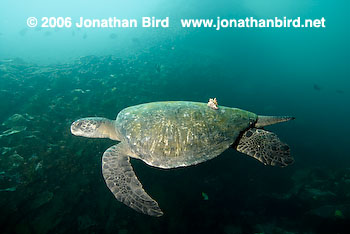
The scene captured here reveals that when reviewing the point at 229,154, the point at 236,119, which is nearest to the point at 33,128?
the point at 236,119

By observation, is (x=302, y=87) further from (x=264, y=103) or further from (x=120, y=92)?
(x=120, y=92)

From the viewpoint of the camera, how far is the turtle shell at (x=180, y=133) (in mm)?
2951

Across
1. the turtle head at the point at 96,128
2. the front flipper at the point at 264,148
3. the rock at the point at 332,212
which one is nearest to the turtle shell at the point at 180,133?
the front flipper at the point at 264,148

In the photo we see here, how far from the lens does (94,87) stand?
8.52 metres

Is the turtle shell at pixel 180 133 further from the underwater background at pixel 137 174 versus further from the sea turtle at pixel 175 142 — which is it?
the underwater background at pixel 137 174

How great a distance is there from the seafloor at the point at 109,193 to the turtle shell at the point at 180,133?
1.59 meters

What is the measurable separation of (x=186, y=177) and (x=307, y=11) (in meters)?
137

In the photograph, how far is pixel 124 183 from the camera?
3004mm

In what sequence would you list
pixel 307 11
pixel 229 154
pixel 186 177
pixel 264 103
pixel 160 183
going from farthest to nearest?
pixel 307 11
pixel 264 103
pixel 229 154
pixel 186 177
pixel 160 183

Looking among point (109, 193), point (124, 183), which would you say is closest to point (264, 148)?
point (124, 183)

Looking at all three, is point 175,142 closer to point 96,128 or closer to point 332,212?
point 96,128

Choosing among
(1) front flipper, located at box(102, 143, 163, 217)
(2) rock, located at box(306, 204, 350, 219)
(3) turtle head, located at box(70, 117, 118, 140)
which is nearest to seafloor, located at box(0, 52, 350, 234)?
(2) rock, located at box(306, 204, 350, 219)

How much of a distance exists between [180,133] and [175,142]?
0.19 meters

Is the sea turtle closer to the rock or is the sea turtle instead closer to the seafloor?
the seafloor
